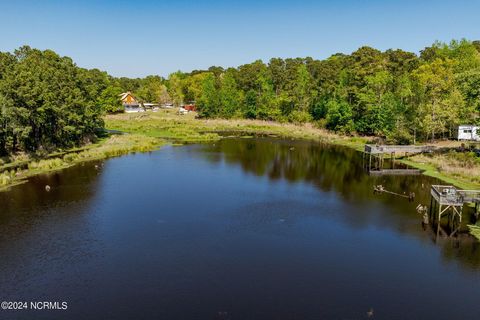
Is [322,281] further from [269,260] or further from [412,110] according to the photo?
[412,110]

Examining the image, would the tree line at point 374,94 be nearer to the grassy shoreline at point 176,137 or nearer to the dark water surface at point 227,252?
the grassy shoreline at point 176,137

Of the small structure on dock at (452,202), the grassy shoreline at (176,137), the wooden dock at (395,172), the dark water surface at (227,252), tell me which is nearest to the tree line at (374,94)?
the grassy shoreline at (176,137)

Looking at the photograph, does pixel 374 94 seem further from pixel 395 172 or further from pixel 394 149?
pixel 395 172

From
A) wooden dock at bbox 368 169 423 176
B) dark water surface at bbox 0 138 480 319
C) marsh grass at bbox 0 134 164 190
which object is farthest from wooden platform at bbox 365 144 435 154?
marsh grass at bbox 0 134 164 190

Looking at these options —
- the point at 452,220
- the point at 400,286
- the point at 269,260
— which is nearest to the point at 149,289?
the point at 269,260

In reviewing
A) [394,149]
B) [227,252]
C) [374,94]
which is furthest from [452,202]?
[374,94]
